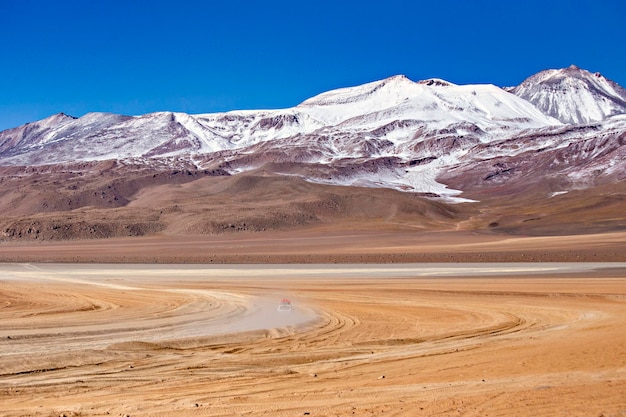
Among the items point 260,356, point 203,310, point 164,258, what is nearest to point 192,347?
point 260,356

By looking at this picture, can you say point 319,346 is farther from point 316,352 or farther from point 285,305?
point 285,305

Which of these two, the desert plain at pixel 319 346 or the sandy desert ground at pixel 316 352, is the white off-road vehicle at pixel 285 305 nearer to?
the desert plain at pixel 319 346

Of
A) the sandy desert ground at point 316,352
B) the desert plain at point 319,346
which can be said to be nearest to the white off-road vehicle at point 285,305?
the desert plain at point 319,346

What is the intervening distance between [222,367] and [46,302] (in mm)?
14462

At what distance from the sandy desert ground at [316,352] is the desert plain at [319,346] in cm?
4

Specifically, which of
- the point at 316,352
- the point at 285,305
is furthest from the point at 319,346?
the point at 285,305

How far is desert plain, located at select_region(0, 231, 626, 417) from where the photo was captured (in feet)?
31.1

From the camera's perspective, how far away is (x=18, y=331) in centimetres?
1659

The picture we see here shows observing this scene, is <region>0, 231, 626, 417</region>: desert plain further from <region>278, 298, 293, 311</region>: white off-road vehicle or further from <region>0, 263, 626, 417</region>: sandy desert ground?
<region>278, 298, 293, 311</region>: white off-road vehicle

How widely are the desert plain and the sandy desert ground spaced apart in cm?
4

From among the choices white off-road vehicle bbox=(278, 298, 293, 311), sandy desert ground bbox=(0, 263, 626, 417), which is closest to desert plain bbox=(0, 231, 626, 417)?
sandy desert ground bbox=(0, 263, 626, 417)

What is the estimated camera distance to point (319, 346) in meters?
14.8

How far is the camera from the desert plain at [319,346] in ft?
31.1

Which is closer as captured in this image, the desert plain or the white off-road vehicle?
the desert plain
